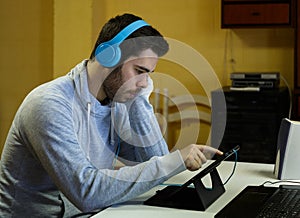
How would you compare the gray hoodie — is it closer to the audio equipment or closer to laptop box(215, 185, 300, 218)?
laptop box(215, 185, 300, 218)

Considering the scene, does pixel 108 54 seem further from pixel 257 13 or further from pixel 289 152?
pixel 257 13

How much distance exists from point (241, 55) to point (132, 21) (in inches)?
88.8

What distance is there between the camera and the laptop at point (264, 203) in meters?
1.42

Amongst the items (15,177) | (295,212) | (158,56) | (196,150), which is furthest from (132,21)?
(295,212)

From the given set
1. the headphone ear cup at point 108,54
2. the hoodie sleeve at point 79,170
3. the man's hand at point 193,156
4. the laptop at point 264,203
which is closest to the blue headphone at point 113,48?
the headphone ear cup at point 108,54

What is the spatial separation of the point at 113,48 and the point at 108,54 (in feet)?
0.10

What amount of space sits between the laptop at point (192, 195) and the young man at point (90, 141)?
0.04 meters

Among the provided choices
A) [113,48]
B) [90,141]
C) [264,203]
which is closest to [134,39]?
[113,48]

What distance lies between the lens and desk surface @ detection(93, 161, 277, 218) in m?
1.50

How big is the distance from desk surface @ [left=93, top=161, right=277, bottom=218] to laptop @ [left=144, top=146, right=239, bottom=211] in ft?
0.06

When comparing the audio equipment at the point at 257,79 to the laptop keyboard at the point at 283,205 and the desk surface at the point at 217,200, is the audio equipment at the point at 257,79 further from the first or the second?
the laptop keyboard at the point at 283,205

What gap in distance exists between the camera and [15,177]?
1.77m

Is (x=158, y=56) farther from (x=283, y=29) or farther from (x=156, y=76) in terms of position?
(x=283, y=29)


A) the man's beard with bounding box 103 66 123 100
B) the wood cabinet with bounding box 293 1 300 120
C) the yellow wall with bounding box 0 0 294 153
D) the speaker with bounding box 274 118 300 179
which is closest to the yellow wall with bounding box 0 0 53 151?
the yellow wall with bounding box 0 0 294 153
